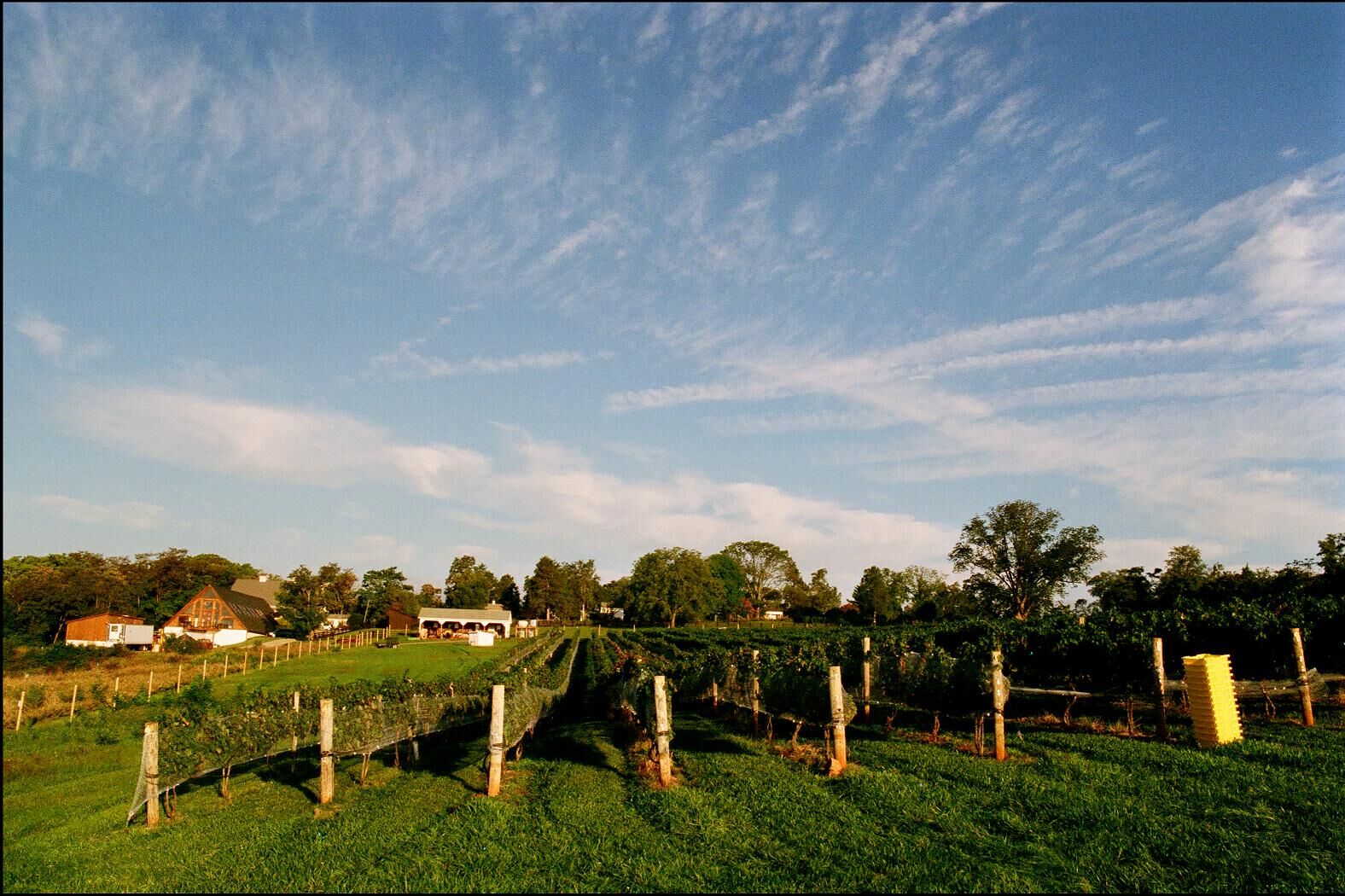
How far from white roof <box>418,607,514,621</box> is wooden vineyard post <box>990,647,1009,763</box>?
332 ft

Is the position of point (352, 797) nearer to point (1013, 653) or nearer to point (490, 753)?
point (490, 753)

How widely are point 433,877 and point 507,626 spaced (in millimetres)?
104759

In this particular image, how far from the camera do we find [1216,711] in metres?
14.7

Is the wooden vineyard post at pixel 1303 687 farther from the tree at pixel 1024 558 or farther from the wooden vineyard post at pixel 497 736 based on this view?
the tree at pixel 1024 558

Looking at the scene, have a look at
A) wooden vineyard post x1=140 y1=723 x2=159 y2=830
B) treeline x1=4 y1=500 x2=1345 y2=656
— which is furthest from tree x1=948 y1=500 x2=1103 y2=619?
wooden vineyard post x1=140 y1=723 x2=159 y2=830

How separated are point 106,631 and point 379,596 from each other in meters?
45.3

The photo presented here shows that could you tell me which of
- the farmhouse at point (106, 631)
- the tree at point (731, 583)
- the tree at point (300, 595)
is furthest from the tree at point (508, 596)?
the farmhouse at point (106, 631)

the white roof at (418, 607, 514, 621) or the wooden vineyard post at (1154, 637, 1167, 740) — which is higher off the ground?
the wooden vineyard post at (1154, 637, 1167, 740)

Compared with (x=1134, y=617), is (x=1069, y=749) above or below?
below

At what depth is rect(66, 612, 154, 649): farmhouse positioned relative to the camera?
67.6 m

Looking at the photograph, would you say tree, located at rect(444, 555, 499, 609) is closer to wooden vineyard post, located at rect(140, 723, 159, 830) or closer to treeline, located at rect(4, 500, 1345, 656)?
treeline, located at rect(4, 500, 1345, 656)

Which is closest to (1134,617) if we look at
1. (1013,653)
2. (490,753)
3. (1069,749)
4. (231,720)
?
(1013,653)

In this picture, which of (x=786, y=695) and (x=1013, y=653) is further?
(x=1013, y=653)

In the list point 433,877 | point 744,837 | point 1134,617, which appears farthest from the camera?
point 1134,617
